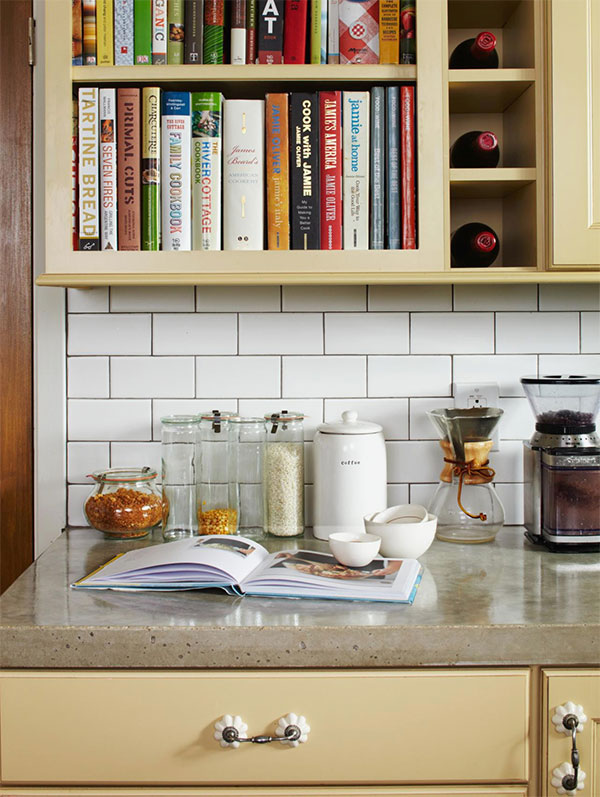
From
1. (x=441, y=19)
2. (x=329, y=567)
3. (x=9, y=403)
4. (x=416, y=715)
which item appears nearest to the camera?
(x=416, y=715)

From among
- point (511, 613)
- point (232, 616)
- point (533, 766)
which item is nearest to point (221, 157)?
point (232, 616)

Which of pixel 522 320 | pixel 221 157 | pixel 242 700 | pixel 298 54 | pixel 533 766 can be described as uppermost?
pixel 298 54

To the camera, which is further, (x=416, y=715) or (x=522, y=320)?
(x=522, y=320)

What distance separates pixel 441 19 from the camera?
1.47 meters

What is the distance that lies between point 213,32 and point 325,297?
23.8 inches

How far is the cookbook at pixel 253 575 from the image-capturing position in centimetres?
126

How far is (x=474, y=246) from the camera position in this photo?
1.55 m

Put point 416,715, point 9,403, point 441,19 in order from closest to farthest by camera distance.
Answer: point 416,715, point 441,19, point 9,403

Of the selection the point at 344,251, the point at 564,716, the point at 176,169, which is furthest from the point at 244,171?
the point at 564,716

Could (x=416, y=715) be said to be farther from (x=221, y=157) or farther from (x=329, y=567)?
(x=221, y=157)

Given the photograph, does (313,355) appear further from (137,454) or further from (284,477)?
(137,454)

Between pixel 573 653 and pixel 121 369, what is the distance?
1147 millimetres

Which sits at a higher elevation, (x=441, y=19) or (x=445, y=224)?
(x=441, y=19)

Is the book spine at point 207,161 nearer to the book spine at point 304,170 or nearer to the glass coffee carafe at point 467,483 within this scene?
the book spine at point 304,170
